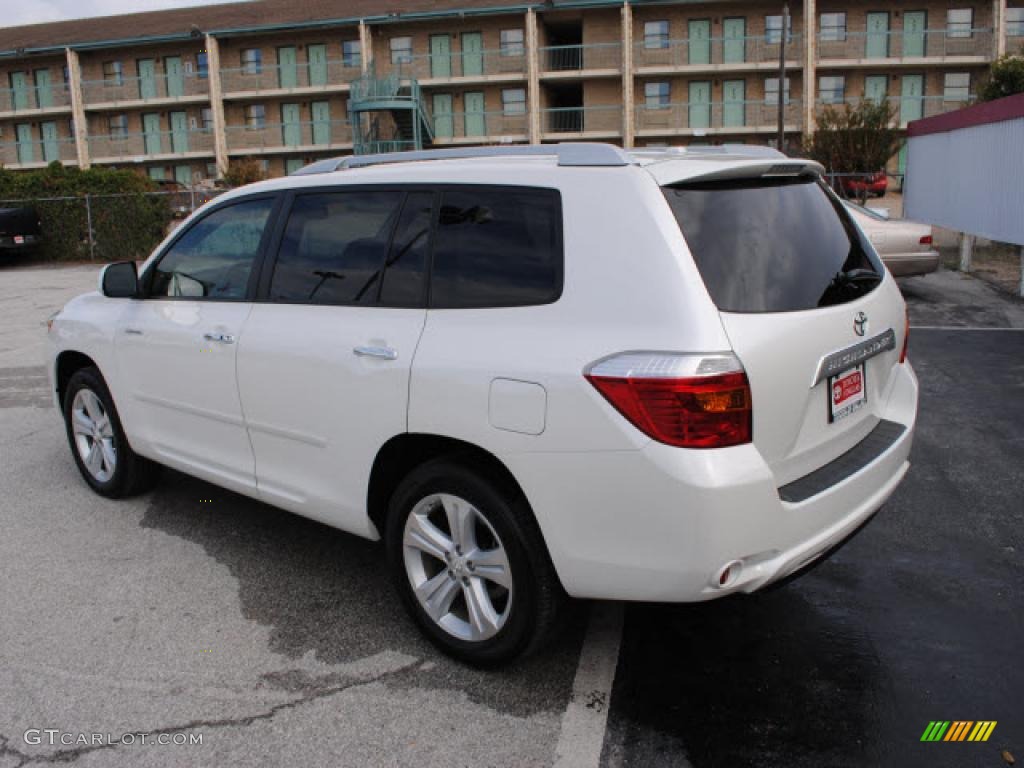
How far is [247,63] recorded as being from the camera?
1801 inches

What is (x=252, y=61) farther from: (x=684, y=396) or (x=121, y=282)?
(x=684, y=396)

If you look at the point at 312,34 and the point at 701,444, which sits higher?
the point at 312,34

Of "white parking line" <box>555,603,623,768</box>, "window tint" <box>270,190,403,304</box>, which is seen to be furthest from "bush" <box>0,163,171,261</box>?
"white parking line" <box>555,603,623,768</box>

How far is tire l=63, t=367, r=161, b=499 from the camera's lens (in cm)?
505

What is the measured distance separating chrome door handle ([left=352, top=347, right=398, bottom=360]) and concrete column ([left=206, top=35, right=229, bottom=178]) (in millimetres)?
44434

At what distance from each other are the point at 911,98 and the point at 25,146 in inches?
1705

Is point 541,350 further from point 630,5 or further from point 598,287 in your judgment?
point 630,5

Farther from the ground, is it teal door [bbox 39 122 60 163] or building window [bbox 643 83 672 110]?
building window [bbox 643 83 672 110]

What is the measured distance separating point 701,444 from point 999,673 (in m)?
1.48

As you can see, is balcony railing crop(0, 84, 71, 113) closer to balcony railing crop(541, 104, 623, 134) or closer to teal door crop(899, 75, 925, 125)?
balcony railing crop(541, 104, 623, 134)

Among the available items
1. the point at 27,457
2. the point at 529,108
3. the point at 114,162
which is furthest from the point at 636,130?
the point at 27,457

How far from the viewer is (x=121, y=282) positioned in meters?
4.70

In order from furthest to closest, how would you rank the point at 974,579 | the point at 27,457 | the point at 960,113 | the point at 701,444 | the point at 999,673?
the point at 960,113 < the point at 27,457 < the point at 974,579 < the point at 999,673 < the point at 701,444

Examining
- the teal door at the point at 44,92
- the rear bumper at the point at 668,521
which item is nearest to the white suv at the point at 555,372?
the rear bumper at the point at 668,521
